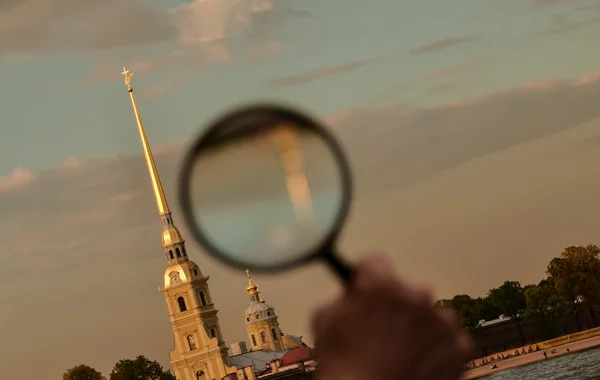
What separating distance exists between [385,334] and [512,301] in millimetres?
122538

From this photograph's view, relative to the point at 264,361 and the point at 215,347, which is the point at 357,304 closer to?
the point at 215,347

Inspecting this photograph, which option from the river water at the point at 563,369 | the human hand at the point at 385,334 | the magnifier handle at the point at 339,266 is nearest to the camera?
the human hand at the point at 385,334

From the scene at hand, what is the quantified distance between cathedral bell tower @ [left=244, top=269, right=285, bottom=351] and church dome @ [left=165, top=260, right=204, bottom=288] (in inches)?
→ 1084

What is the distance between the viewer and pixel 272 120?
3508 mm

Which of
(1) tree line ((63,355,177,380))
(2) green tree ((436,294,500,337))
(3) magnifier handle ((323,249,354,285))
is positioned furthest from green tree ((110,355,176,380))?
(3) magnifier handle ((323,249,354,285))

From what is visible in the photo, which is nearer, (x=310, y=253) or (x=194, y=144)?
(x=310, y=253)

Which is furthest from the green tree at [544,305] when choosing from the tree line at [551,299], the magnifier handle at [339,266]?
the magnifier handle at [339,266]

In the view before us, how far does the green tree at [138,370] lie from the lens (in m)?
124

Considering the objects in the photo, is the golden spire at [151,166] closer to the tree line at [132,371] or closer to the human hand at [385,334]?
Result: the tree line at [132,371]

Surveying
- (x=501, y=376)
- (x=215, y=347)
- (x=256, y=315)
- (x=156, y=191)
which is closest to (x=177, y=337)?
(x=215, y=347)

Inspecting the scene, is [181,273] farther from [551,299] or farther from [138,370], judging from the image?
[551,299]

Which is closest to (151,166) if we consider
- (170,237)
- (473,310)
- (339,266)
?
(170,237)

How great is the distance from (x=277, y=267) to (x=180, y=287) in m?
125

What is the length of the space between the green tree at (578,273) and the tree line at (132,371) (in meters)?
37.5
